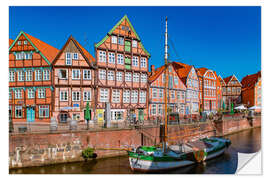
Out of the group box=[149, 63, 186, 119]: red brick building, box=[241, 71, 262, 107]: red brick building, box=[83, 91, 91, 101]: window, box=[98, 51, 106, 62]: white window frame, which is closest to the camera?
box=[83, 91, 91, 101]: window

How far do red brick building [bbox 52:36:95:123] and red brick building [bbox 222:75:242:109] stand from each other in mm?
31708

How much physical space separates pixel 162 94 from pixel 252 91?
68.9 ft

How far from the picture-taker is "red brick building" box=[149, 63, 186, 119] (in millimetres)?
24625

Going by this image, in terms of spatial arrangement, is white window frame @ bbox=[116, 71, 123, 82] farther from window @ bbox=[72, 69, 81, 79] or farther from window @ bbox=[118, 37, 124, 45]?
window @ bbox=[72, 69, 81, 79]

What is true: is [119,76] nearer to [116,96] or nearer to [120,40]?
[116,96]

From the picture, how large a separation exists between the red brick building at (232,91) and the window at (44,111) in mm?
35044

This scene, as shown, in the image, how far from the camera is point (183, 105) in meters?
29.0

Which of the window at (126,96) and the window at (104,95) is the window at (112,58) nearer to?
the window at (104,95)

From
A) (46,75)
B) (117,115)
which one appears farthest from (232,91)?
(46,75)

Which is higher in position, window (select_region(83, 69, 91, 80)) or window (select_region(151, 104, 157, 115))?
window (select_region(83, 69, 91, 80))

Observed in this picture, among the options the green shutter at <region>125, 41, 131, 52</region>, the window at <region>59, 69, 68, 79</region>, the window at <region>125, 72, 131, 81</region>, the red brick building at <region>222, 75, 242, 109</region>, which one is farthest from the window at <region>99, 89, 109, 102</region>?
the red brick building at <region>222, 75, 242, 109</region>

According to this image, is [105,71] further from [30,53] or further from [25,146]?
[25,146]

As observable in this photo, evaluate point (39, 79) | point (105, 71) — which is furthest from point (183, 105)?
point (39, 79)

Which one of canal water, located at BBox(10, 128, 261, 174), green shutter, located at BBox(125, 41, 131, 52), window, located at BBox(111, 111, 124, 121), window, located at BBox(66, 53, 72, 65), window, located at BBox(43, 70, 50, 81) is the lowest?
canal water, located at BBox(10, 128, 261, 174)
